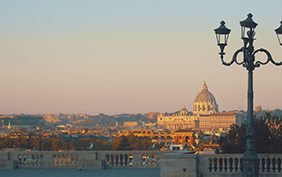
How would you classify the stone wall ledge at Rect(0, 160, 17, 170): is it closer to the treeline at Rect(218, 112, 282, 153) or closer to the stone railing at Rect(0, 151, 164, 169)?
the stone railing at Rect(0, 151, 164, 169)

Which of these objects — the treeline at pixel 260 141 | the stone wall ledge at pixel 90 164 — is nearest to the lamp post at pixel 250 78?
the stone wall ledge at pixel 90 164

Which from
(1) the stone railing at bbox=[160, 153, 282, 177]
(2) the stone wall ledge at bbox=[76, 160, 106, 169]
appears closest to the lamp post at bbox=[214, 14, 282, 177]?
(1) the stone railing at bbox=[160, 153, 282, 177]

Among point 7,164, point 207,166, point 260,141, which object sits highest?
point 260,141

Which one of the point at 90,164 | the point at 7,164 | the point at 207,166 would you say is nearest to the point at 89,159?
the point at 90,164

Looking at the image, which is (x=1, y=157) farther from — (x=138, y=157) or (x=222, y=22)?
(x=222, y=22)

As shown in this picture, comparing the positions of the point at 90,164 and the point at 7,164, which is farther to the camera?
the point at 7,164

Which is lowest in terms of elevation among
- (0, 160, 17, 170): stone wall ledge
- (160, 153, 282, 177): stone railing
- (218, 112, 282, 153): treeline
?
(0, 160, 17, 170): stone wall ledge

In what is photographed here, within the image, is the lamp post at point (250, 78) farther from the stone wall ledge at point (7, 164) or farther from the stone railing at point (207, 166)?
the stone wall ledge at point (7, 164)

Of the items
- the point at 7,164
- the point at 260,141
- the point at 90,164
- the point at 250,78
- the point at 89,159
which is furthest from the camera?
the point at 260,141

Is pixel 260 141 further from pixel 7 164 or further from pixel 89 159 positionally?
pixel 7 164

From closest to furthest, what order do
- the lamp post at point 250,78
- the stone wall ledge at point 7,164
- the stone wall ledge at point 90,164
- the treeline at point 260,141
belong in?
the lamp post at point 250,78 < the stone wall ledge at point 90,164 < the stone wall ledge at point 7,164 < the treeline at point 260,141

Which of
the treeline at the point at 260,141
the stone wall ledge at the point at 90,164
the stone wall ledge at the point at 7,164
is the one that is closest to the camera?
the stone wall ledge at the point at 90,164

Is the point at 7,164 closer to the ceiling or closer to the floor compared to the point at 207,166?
closer to the floor

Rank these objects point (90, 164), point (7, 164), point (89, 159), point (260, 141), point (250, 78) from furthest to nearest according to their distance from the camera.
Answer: point (260, 141)
point (7, 164)
point (89, 159)
point (90, 164)
point (250, 78)
